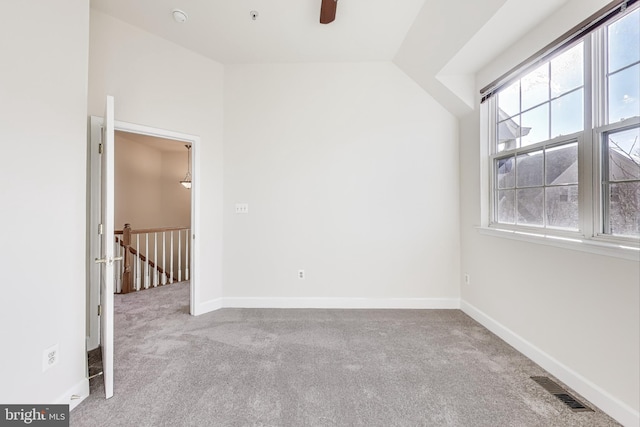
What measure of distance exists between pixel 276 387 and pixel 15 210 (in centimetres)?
184

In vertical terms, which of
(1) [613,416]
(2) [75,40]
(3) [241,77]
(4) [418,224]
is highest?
(3) [241,77]

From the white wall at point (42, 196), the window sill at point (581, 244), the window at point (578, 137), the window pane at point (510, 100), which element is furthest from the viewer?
the window pane at point (510, 100)

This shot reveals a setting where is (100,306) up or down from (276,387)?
up

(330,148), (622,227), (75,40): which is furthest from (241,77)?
(622,227)

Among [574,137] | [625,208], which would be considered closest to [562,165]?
[574,137]

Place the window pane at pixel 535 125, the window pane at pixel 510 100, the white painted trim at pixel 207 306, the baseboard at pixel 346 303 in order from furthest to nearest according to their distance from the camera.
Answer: the baseboard at pixel 346 303
the white painted trim at pixel 207 306
the window pane at pixel 510 100
the window pane at pixel 535 125

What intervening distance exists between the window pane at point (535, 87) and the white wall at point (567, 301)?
0.19 meters

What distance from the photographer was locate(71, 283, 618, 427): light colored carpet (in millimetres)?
1510

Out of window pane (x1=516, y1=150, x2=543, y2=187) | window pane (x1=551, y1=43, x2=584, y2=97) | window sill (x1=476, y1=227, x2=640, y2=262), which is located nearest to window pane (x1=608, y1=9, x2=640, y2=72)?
window pane (x1=551, y1=43, x2=584, y2=97)

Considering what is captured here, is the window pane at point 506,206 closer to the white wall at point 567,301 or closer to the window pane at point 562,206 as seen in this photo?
the white wall at point 567,301

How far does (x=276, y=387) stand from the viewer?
1.75 metres

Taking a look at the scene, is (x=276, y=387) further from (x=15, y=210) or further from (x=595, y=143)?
(x=595, y=143)

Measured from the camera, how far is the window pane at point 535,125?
2.09 metres

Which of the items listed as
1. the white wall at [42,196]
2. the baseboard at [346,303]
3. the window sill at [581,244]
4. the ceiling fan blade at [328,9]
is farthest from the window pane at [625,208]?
the white wall at [42,196]
